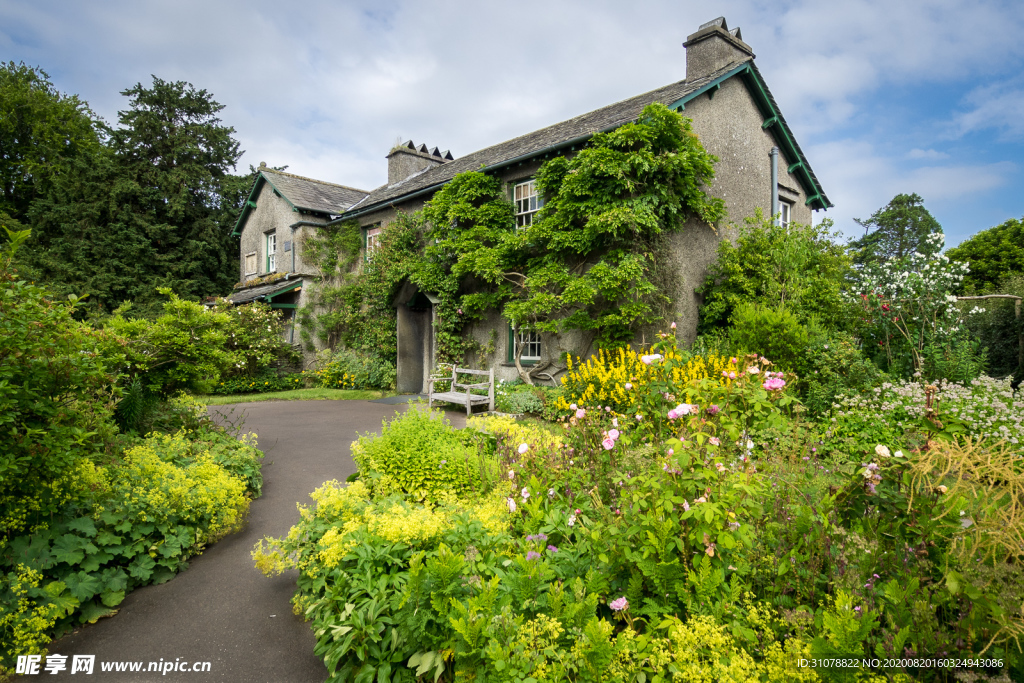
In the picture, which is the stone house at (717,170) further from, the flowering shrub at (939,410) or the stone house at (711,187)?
the flowering shrub at (939,410)

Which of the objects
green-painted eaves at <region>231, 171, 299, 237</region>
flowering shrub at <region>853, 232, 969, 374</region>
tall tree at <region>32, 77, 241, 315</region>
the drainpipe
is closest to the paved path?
flowering shrub at <region>853, 232, 969, 374</region>

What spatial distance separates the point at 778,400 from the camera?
4.54 metres

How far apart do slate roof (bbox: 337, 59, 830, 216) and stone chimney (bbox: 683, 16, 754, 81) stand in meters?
0.25

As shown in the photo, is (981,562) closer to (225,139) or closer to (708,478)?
(708,478)

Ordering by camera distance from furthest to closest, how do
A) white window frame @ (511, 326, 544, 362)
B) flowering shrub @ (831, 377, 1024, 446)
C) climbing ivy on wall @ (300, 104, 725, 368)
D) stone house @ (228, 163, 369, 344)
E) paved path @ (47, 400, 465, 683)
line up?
stone house @ (228, 163, 369, 344)
white window frame @ (511, 326, 544, 362)
climbing ivy on wall @ (300, 104, 725, 368)
flowering shrub @ (831, 377, 1024, 446)
paved path @ (47, 400, 465, 683)

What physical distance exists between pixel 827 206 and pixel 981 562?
17314 millimetres

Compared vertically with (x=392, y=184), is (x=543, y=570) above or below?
below

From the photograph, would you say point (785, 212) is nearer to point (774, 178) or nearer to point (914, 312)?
point (774, 178)

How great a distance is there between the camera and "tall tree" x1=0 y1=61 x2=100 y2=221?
25.9m

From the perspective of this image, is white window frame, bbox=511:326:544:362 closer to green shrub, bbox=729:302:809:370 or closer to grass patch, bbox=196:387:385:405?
grass patch, bbox=196:387:385:405

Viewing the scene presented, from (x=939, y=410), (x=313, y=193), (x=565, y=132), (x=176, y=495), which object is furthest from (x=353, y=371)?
A: (x=939, y=410)

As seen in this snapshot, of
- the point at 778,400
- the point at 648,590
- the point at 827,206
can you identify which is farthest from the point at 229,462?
the point at 827,206

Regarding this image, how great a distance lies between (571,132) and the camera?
1362 cm

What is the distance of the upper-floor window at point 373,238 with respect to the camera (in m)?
16.5
